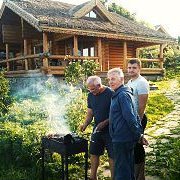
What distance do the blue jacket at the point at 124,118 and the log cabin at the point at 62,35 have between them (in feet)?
37.8

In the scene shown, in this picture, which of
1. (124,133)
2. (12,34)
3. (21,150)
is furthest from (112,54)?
(124,133)

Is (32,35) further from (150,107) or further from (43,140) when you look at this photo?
(43,140)

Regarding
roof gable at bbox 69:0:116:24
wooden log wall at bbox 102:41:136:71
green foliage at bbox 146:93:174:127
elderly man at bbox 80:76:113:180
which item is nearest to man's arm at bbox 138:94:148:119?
elderly man at bbox 80:76:113:180

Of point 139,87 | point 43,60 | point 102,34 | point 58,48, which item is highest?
point 102,34

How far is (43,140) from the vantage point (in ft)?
18.5

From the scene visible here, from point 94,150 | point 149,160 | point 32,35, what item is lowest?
point 149,160

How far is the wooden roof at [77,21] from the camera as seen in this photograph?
15992 mm

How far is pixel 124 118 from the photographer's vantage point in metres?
4.32

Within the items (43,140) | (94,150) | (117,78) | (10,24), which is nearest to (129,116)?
(117,78)

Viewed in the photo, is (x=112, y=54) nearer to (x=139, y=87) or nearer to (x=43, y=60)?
(x=43, y=60)

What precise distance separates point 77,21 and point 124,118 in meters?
14.2

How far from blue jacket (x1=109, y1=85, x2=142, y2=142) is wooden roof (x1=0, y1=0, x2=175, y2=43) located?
11.5 metres

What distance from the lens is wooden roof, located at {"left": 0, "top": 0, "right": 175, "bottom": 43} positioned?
1599 cm

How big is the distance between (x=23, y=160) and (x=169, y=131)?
4.40 metres
